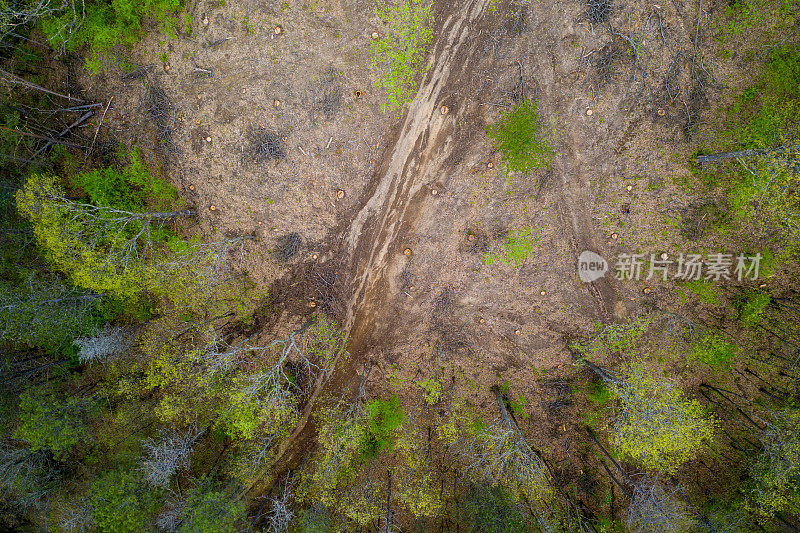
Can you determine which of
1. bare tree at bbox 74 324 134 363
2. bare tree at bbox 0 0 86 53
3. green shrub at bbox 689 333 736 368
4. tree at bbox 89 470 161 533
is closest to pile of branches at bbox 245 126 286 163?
bare tree at bbox 0 0 86 53

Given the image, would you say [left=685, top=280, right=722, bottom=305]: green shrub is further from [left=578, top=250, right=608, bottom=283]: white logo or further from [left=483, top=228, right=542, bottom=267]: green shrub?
[left=483, top=228, right=542, bottom=267]: green shrub

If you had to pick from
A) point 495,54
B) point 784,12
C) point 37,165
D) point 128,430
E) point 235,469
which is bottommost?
point 235,469

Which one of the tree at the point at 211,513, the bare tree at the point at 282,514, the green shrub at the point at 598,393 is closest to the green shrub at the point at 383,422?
the bare tree at the point at 282,514

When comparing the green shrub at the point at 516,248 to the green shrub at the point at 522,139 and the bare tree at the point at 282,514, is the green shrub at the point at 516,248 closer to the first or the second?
the green shrub at the point at 522,139

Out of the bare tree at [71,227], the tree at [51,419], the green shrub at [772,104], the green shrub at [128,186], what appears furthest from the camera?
the green shrub at [128,186]

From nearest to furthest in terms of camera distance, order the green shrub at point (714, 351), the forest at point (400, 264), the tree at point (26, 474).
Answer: the forest at point (400, 264), the green shrub at point (714, 351), the tree at point (26, 474)

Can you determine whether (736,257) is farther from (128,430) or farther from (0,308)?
(0,308)

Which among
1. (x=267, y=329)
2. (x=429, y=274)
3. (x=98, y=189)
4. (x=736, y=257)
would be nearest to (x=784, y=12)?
(x=736, y=257)
